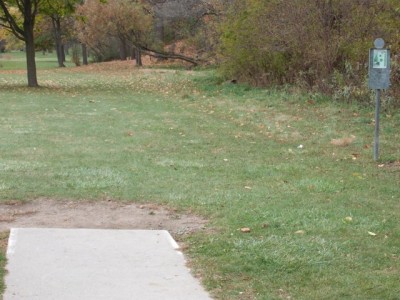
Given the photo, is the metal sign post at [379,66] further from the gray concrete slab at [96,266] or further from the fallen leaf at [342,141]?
the gray concrete slab at [96,266]

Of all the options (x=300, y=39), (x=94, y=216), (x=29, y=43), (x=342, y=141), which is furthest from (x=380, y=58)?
(x=29, y=43)

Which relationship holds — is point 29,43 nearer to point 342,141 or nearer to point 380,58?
point 342,141

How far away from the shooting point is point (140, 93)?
2584 cm

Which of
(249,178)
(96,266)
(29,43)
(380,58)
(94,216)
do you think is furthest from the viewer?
(29,43)

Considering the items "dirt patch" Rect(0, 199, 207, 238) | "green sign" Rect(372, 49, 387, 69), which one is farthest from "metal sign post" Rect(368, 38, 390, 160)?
"dirt patch" Rect(0, 199, 207, 238)

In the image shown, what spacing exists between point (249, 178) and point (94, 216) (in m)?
2.79

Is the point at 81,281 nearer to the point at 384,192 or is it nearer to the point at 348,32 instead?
the point at 384,192

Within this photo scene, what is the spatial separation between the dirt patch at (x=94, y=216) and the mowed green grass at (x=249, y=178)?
24 cm

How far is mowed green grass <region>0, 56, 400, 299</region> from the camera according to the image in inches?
223

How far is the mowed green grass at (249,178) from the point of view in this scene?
18.6ft

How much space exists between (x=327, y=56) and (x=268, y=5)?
3.55 metres

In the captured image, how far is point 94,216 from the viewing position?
24.6 ft

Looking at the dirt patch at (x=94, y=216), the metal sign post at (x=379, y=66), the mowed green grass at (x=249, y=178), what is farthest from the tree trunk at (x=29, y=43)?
the dirt patch at (x=94, y=216)

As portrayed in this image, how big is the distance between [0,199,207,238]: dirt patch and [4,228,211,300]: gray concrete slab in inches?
12.5
